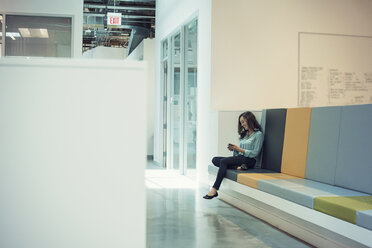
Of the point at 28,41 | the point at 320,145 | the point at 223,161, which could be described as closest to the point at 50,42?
the point at 28,41

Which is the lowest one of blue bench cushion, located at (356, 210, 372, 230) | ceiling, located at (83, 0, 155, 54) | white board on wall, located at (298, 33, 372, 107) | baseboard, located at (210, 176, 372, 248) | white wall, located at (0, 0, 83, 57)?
baseboard, located at (210, 176, 372, 248)

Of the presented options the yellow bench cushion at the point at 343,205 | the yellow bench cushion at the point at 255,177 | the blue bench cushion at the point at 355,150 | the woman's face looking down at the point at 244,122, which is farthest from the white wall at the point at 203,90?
the yellow bench cushion at the point at 343,205

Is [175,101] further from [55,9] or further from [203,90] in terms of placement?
[55,9]

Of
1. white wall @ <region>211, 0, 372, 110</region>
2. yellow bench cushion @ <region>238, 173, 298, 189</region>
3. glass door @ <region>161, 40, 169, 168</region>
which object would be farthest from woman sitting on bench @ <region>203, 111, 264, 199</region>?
glass door @ <region>161, 40, 169, 168</region>

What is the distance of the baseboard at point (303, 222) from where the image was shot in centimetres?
267

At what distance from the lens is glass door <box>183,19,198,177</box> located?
751 cm

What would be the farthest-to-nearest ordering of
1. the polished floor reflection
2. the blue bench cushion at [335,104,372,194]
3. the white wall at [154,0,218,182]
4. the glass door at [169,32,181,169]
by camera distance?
the glass door at [169,32,181,169]
the white wall at [154,0,218,182]
the polished floor reflection
the blue bench cushion at [335,104,372,194]

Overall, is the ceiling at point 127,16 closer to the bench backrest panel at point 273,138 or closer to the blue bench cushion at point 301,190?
the bench backrest panel at point 273,138

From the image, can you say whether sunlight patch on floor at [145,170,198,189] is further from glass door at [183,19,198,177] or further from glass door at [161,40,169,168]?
glass door at [161,40,169,168]

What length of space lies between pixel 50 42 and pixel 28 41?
35 cm

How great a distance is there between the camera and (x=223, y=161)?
16.8 ft

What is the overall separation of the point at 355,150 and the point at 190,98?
4.50 meters

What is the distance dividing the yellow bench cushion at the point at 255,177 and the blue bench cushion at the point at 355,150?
752 mm

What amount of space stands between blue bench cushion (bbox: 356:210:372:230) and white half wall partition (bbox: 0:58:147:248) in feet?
5.46
